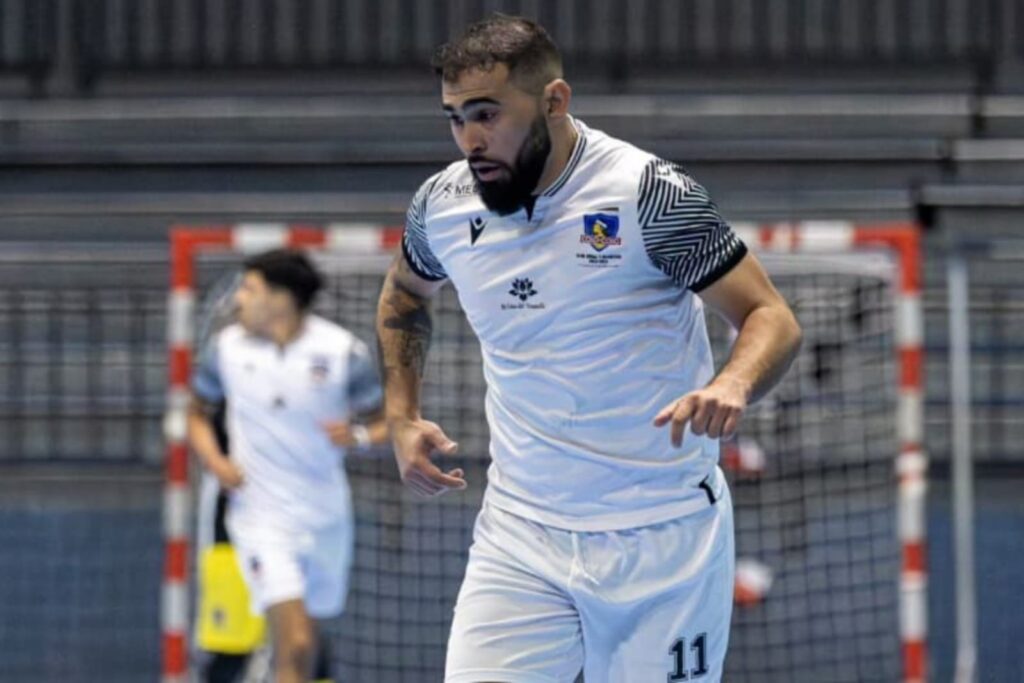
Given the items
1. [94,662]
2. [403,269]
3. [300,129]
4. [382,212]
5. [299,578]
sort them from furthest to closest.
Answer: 1. [300,129]
2. [382,212]
3. [94,662]
4. [299,578]
5. [403,269]

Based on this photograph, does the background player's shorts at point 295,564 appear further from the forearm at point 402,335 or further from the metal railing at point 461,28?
the metal railing at point 461,28

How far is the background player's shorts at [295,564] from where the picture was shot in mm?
7934

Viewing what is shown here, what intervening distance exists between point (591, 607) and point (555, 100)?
1.02 m

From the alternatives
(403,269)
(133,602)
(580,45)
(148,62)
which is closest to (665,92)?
(580,45)

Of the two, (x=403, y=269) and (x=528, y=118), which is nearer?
(x=528, y=118)

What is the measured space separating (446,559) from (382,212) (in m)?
2.72

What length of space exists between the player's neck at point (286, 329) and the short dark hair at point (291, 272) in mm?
92

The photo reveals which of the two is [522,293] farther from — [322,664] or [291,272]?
[322,664]

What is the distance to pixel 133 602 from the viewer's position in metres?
9.66

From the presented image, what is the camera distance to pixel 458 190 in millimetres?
4199

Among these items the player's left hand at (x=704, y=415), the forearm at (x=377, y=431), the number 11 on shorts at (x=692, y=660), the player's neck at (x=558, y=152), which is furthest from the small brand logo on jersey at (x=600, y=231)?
the forearm at (x=377, y=431)

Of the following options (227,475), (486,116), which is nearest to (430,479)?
(486,116)

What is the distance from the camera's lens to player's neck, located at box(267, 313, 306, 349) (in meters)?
8.06

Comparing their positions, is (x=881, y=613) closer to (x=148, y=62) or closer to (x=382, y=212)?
(x=382, y=212)
